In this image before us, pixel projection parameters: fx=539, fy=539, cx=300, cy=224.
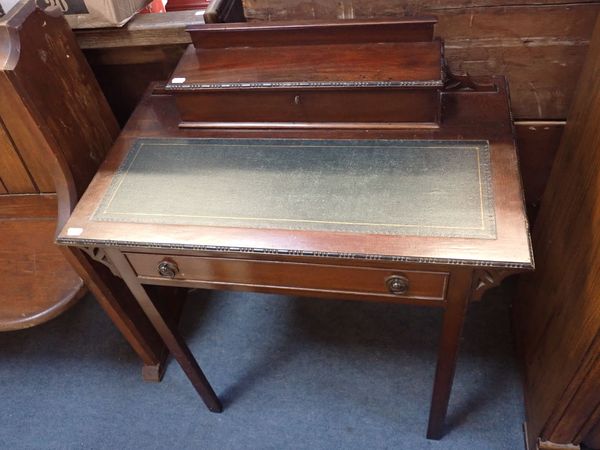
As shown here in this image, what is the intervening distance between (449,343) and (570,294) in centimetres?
27

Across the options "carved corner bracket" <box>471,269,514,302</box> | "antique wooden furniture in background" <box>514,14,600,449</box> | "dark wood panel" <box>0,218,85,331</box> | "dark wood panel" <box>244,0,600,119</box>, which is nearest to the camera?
"carved corner bracket" <box>471,269,514,302</box>

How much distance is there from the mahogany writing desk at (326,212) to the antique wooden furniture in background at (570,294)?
163mm

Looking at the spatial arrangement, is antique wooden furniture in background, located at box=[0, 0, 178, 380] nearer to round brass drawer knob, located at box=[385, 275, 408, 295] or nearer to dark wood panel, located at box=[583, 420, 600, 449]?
round brass drawer knob, located at box=[385, 275, 408, 295]

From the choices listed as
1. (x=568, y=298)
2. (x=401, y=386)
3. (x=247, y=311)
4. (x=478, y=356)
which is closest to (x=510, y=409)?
(x=478, y=356)

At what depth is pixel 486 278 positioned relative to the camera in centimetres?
90

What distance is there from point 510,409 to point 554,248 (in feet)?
1.58

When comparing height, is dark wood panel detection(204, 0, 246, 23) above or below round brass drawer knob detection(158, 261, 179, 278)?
above

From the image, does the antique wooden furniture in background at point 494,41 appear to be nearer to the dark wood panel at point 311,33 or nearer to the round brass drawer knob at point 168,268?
the dark wood panel at point 311,33

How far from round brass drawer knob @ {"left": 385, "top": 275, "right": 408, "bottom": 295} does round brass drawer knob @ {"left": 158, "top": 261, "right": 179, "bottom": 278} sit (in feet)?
1.32

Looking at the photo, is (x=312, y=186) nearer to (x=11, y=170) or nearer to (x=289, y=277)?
(x=289, y=277)

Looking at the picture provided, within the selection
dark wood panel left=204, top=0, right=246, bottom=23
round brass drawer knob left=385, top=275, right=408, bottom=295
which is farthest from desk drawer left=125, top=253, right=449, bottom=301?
dark wood panel left=204, top=0, right=246, bottom=23

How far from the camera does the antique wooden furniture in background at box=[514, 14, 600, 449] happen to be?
999 mm

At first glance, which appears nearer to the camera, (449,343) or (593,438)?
(449,343)

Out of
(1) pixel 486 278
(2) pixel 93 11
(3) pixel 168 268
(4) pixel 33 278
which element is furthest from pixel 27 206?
(1) pixel 486 278
